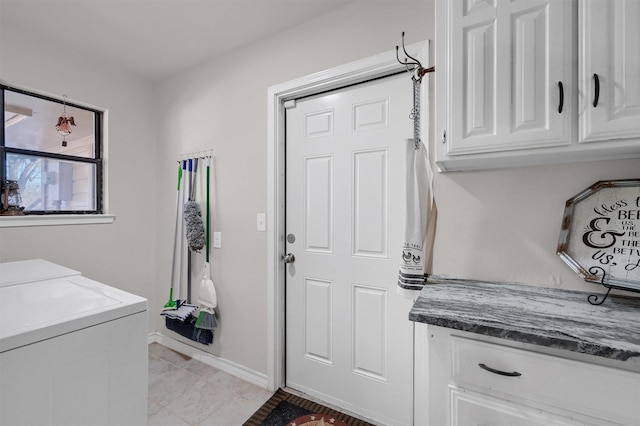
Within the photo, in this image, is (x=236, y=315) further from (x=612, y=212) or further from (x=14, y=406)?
(x=612, y=212)

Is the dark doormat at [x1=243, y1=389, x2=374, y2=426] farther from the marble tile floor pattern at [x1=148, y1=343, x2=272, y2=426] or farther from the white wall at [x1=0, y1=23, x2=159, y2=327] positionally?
the white wall at [x1=0, y1=23, x2=159, y2=327]

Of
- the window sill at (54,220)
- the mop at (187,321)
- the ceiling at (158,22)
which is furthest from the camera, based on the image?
the mop at (187,321)

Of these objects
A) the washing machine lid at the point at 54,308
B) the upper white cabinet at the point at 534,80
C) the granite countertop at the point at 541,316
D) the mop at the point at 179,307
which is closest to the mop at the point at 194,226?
the mop at the point at 179,307

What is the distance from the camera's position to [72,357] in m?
0.89

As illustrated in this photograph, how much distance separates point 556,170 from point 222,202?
6.85ft

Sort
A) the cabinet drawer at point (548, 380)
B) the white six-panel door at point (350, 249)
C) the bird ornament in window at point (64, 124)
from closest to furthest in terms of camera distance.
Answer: the cabinet drawer at point (548, 380), the white six-panel door at point (350, 249), the bird ornament in window at point (64, 124)

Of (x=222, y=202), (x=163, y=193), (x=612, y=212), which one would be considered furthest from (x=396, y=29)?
(x=163, y=193)

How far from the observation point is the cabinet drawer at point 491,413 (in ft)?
2.54

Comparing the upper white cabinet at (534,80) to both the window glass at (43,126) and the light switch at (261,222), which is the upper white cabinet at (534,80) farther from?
the window glass at (43,126)

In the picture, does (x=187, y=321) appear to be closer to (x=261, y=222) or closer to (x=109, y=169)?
(x=261, y=222)

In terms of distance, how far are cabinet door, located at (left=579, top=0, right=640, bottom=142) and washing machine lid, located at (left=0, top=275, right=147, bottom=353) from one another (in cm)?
169

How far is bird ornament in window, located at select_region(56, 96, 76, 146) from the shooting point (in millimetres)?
2182

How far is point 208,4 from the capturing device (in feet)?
5.59

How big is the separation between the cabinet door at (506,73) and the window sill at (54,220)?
8.69 feet
